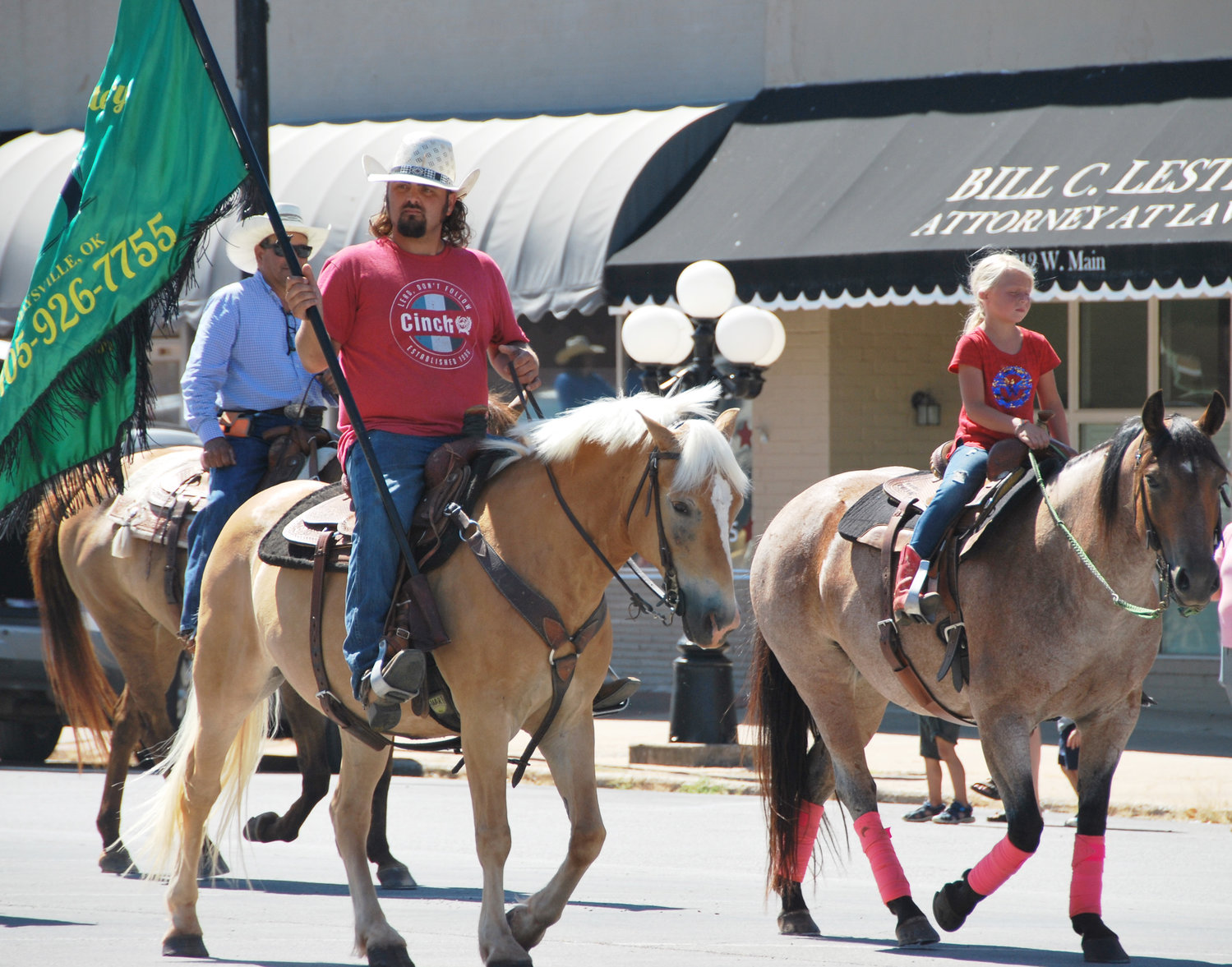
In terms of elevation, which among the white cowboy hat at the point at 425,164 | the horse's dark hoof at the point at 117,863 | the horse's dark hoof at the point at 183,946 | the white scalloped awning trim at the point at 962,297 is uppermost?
the white cowboy hat at the point at 425,164

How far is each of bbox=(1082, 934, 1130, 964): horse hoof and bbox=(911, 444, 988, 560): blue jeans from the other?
5.09 ft

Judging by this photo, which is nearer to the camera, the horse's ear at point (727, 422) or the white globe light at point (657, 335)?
the horse's ear at point (727, 422)

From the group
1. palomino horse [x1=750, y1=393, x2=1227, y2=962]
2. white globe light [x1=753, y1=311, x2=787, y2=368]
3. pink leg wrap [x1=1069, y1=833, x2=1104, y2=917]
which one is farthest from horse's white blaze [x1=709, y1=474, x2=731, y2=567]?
white globe light [x1=753, y1=311, x2=787, y2=368]

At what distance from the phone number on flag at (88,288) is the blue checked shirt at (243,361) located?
1.60 m

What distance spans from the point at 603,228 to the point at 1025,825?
9.42 meters

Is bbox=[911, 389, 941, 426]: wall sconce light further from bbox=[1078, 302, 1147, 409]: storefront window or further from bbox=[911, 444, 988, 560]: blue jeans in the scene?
bbox=[911, 444, 988, 560]: blue jeans

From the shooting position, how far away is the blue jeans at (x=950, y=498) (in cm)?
669

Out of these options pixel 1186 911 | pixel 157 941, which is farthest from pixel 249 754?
pixel 1186 911

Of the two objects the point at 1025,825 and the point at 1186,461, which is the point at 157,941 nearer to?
the point at 1025,825

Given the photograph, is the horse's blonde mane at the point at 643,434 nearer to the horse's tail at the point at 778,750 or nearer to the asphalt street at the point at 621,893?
the asphalt street at the point at 621,893

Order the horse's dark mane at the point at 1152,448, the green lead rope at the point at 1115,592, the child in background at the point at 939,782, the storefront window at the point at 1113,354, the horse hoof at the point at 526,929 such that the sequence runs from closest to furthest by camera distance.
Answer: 1. the horse hoof at the point at 526,929
2. the horse's dark mane at the point at 1152,448
3. the green lead rope at the point at 1115,592
4. the child in background at the point at 939,782
5. the storefront window at the point at 1113,354

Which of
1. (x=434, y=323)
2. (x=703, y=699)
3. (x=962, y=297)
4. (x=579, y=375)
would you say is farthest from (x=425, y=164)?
(x=579, y=375)

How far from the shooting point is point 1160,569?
6.03 m

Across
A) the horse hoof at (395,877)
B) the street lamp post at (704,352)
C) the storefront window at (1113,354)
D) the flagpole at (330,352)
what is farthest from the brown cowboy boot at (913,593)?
the storefront window at (1113,354)
